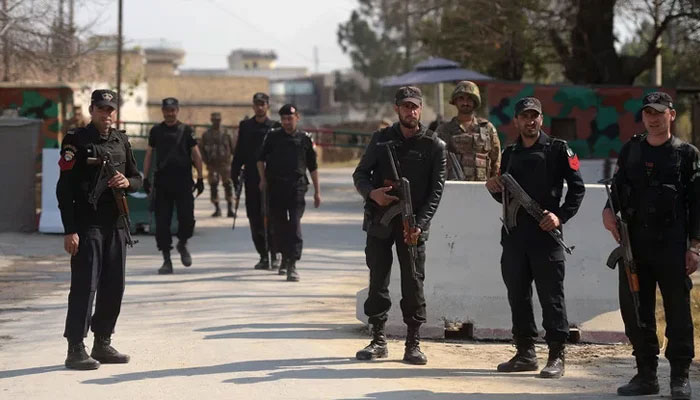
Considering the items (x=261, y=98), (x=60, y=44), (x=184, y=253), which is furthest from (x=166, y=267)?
(x=60, y=44)

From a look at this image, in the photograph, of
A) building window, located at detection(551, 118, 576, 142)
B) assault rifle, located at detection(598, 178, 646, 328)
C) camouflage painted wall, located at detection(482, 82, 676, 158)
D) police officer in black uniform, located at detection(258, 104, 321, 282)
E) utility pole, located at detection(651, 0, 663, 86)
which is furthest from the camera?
building window, located at detection(551, 118, 576, 142)

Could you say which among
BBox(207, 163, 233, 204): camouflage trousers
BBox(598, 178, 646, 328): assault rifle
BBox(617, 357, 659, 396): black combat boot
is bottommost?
BBox(617, 357, 659, 396): black combat boot

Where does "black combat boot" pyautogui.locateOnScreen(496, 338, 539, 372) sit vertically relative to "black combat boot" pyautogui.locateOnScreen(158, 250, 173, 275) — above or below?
above

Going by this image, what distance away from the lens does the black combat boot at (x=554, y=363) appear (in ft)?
29.5

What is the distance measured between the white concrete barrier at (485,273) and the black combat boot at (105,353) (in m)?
2.19

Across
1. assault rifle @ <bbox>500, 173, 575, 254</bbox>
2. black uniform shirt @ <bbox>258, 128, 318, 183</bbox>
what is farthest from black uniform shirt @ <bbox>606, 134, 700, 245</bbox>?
black uniform shirt @ <bbox>258, 128, 318, 183</bbox>

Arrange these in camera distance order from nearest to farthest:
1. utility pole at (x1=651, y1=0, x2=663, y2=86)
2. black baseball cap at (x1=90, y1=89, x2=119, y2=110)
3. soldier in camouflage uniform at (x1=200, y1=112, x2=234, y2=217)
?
black baseball cap at (x1=90, y1=89, x2=119, y2=110) → utility pole at (x1=651, y1=0, x2=663, y2=86) → soldier in camouflage uniform at (x1=200, y1=112, x2=234, y2=217)

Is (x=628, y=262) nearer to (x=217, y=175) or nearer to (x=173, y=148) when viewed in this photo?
(x=173, y=148)

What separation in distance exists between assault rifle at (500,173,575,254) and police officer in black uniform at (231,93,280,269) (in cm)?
692

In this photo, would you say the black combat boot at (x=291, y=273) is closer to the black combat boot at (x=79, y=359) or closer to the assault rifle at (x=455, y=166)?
the assault rifle at (x=455, y=166)

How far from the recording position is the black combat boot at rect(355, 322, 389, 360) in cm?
958

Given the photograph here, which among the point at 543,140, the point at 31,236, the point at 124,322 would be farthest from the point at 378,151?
the point at 31,236

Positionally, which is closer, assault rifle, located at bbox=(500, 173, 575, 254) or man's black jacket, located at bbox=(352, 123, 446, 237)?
assault rifle, located at bbox=(500, 173, 575, 254)

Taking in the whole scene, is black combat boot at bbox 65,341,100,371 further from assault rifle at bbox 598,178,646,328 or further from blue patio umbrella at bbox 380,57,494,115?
blue patio umbrella at bbox 380,57,494,115
